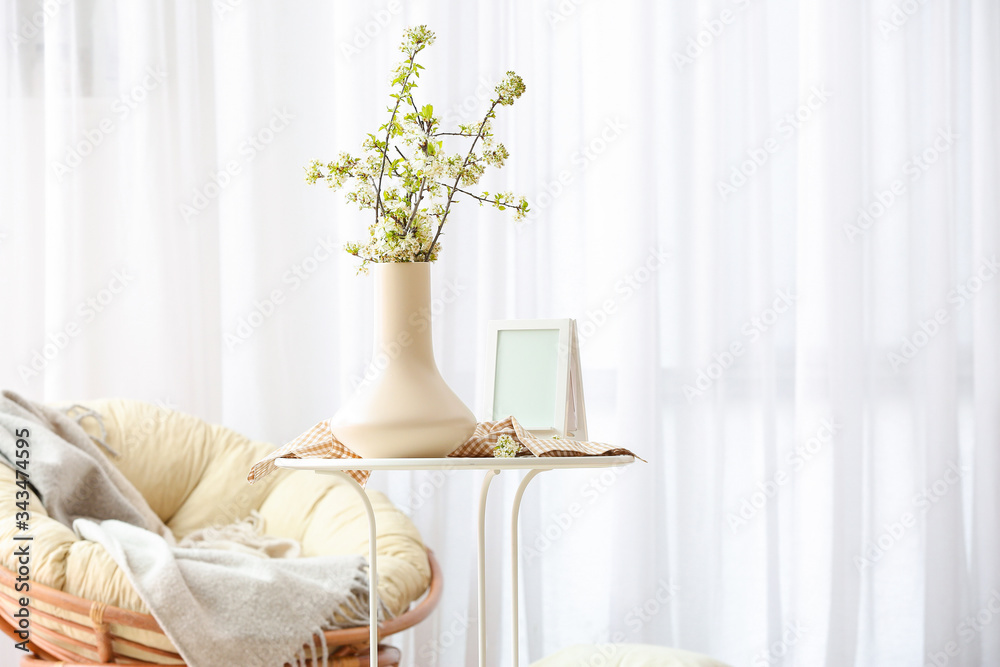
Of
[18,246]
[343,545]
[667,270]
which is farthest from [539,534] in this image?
[18,246]

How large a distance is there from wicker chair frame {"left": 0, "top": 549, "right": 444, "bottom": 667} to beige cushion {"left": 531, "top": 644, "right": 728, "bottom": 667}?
0.34 metres

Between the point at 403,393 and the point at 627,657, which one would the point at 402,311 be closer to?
the point at 403,393

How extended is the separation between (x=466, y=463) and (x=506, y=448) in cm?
8

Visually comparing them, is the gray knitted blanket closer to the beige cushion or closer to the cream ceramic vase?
the beige cushion

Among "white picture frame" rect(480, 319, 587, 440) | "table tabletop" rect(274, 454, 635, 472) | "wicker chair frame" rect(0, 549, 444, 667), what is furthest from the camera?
"wicker chair frame" rect(0, 549, 444, 667)

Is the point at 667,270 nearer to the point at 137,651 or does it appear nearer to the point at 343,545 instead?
the point at 343,545

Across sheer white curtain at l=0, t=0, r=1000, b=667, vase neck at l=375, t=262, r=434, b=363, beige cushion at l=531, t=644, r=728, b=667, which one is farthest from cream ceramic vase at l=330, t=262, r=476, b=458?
sheer white curtain at l=0, t=0, r=1000, b=667

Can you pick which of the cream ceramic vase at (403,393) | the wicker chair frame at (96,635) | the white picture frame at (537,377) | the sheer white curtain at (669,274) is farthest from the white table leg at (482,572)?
the sheer white curtain at (669,274)

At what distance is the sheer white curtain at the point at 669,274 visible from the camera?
89.4 inches

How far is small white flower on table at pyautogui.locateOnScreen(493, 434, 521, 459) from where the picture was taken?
1.07 metres

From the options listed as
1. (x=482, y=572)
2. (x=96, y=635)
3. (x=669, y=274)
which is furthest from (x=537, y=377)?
(x=669, y=274)

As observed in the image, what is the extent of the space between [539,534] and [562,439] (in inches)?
50.2

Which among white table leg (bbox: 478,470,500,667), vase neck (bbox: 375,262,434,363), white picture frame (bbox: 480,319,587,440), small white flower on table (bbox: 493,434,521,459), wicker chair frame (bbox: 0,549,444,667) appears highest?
vase neck (bbox: 375,262,434,363)

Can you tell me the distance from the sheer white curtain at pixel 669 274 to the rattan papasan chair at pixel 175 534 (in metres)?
0.25
